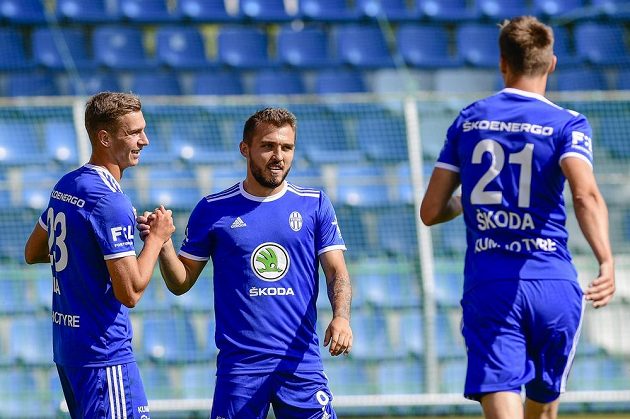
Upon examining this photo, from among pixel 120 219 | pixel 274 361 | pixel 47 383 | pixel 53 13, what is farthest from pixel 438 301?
pixel 53 13

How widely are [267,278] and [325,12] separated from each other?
24.7ft

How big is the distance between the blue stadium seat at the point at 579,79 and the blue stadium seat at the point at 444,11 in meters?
1.24

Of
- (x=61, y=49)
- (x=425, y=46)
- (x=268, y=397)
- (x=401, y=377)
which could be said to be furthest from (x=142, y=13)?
(x=268, y=397)

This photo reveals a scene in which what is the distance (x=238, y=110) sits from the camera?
8.76 meters

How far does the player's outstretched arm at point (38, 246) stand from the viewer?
530 cm

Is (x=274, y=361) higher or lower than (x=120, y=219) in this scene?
lower

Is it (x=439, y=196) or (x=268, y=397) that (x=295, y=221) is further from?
(x=268, y=397)

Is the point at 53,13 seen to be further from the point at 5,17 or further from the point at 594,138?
→ the point at 594,138

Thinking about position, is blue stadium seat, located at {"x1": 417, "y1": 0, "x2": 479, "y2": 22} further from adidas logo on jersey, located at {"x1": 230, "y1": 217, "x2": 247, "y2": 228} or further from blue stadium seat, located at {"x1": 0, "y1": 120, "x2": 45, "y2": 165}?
adidas logo on jersey, located at {"x1": 230, "y1": 217, "x2": 247, "y2": 228}

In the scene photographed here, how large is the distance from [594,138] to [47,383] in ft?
15.5

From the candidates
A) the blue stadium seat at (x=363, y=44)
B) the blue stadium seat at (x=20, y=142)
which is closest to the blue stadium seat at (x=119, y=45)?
the blue stadium seat at (x=363, y=44)

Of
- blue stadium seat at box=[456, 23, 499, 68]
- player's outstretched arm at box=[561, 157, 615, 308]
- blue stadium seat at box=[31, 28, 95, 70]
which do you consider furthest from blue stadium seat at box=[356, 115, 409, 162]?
player's outstretched arm at box=[561, 157, 615, 308]

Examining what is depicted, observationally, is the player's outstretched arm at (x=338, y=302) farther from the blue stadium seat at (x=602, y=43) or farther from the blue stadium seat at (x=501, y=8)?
the blue stadium seat at (x=501, y=8)

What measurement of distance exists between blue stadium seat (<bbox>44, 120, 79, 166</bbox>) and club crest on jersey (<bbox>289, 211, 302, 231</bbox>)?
3.75 metres
